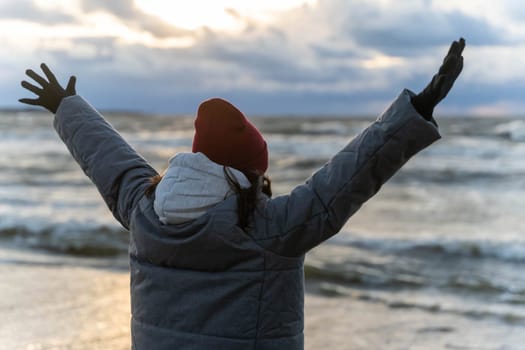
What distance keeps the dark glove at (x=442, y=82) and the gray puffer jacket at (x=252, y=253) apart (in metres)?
0.04

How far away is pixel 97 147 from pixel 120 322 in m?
3.14

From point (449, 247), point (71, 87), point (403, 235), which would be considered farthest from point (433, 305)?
point (71, 87)

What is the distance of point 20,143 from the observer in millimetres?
27547

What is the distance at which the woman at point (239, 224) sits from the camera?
1795 mm

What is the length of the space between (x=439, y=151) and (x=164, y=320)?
2325 cm

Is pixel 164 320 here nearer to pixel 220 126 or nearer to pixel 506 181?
pixel 220 126

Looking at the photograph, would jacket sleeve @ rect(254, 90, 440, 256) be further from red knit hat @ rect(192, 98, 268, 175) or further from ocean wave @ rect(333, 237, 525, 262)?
ocean wave @ rect(333, 237, 525, 262)

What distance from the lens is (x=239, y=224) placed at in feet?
6.02

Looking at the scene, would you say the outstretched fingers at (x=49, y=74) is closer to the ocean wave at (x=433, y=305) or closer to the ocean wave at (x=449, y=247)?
the ocean wave at (x=433, y=305)

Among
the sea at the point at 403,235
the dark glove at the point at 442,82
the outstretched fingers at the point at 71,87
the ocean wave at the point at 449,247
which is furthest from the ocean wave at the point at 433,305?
the dark glove at the point at 442,82

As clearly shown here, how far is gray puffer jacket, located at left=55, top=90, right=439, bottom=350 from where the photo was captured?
1796 mm

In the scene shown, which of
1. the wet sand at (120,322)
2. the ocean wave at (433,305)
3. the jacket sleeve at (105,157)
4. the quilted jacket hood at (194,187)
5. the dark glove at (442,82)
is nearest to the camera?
the dark glove at (442,82)

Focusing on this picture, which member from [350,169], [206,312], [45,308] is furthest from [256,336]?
[45,308]

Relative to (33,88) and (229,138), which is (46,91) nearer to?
(33,88)
